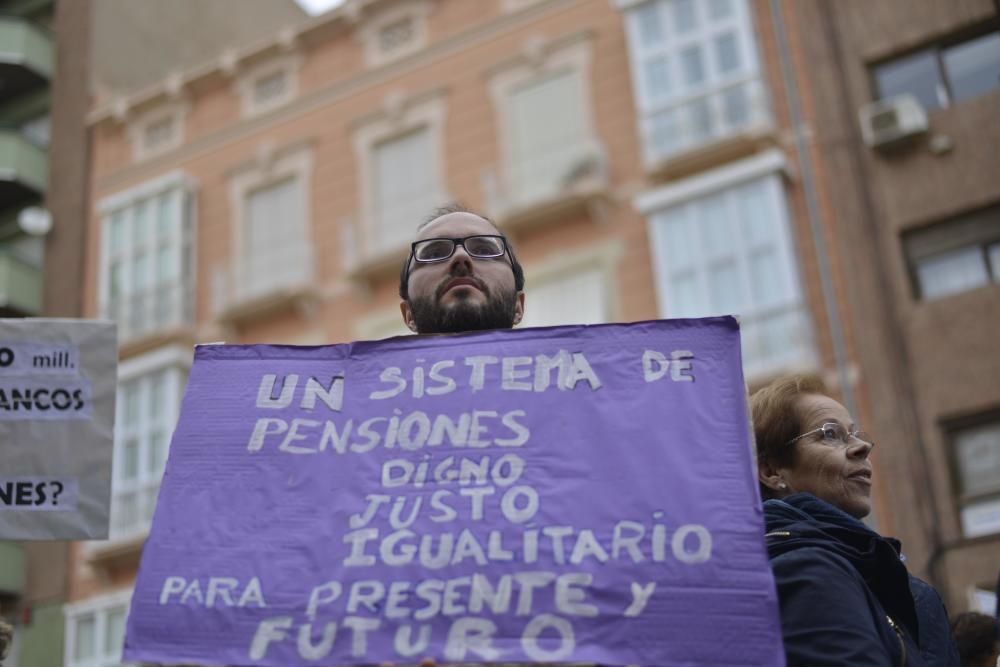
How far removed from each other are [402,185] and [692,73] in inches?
183

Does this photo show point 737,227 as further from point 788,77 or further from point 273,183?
point 273,183

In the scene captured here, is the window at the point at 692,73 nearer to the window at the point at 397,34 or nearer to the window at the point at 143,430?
the window at the point at 397,34

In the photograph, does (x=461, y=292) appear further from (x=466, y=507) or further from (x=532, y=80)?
(x=532, y=80)

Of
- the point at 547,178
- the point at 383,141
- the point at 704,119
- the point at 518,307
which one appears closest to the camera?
the point at 518,307

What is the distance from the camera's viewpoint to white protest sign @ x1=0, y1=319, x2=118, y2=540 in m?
4.07

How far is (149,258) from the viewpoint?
21.6 meters

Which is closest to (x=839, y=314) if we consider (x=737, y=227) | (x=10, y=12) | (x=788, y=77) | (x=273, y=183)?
(x=737, y=227)

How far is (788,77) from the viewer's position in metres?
17.1

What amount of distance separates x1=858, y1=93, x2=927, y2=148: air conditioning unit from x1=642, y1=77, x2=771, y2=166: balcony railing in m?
1.30

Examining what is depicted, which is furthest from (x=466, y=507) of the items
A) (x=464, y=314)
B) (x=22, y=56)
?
(x=22, y=56)

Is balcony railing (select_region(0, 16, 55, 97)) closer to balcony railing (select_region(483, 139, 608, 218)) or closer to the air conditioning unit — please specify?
balcony railing (select_region(483, 139, 608, 218))

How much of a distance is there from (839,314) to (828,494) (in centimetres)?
1286

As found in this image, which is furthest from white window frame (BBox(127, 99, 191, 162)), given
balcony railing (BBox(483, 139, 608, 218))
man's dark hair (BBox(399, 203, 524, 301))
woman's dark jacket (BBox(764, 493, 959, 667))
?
woman's dark jacket (BBox(764, 493, 959, 667))

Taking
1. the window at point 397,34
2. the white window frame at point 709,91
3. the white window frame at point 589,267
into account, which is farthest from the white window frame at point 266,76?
the white window frame at point 709,91
